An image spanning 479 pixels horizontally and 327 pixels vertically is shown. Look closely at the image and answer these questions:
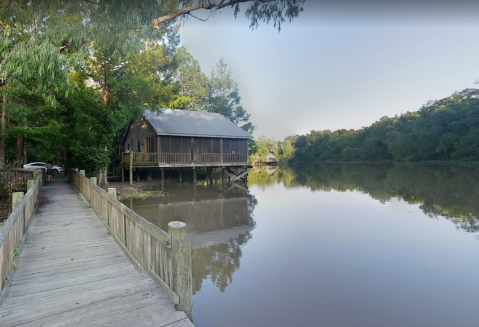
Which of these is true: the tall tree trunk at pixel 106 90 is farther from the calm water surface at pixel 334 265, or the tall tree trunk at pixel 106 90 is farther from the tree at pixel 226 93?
the tree at pixel 226 93

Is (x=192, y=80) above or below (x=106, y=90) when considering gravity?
above

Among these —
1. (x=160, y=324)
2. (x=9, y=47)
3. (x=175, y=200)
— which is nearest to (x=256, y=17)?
(x=9, y=47)

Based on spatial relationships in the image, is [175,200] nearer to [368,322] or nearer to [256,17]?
[256,17]

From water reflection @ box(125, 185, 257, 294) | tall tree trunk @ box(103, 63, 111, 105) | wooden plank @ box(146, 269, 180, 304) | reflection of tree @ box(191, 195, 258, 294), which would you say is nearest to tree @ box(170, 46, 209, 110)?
tall tree trunk @ box(103, 63, 111, 105)

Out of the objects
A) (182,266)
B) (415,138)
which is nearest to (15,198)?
(182,266)

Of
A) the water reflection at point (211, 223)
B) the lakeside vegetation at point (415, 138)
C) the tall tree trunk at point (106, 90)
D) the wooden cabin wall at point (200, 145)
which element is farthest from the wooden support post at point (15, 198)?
the lakeside vegetation at point (415, 138)

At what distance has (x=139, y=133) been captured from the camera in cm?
2461

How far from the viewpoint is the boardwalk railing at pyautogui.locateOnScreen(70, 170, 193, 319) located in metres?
3.25

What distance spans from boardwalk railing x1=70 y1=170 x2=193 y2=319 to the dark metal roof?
1658 cm

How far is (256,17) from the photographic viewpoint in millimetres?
8461

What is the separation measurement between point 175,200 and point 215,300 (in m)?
11.0

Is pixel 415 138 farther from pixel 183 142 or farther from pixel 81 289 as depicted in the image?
pixel 81 289

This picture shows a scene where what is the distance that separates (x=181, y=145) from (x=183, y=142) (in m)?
0.32

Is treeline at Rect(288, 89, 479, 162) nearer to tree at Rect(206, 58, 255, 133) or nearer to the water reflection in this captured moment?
tree at Rect(206, 58, 255, 133)
